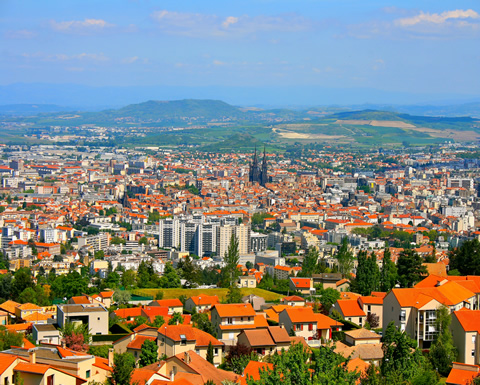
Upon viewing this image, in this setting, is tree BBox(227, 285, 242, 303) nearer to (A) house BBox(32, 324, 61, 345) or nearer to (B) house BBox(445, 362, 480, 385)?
(A) house BBox(32, 324, 61, 345)

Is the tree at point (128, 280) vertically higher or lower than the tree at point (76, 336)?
lower

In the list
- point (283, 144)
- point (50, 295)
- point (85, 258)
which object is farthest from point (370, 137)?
point (50, 295)

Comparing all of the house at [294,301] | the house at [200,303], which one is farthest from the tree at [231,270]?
the house at [200,303]

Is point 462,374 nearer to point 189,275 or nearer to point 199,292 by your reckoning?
point 199,292

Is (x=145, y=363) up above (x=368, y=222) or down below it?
Answer: above

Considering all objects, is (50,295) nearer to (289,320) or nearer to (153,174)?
(289,320)

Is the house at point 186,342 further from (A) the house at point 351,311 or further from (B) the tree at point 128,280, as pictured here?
(B) the tree at point 128,280
